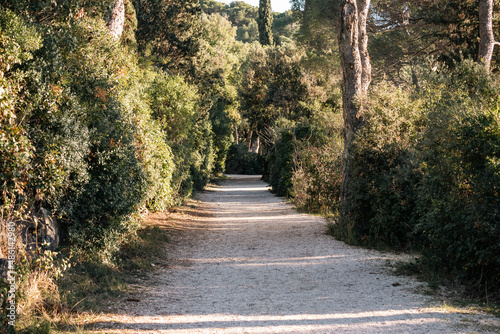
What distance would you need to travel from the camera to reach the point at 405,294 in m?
6.02

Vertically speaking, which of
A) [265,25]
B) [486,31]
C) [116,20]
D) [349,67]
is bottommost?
[349,67]

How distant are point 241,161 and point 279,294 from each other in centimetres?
4398

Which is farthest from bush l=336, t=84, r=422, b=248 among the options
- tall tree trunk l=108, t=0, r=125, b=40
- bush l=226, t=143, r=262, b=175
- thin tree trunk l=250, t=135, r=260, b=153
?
thin tree trunk l=250, t=135, r=260, b=153

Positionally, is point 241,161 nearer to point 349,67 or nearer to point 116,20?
point 116,20

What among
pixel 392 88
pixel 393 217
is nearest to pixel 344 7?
pixel 392 88

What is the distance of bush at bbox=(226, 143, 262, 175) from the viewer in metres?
49.1

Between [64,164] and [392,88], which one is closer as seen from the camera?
[64,164]

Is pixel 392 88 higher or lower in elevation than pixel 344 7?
lower

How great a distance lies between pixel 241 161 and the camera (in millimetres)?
50125

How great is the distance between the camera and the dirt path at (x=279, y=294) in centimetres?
484

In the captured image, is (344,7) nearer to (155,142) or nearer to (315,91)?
(155,142)

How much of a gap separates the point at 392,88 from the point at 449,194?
5286 millimetres

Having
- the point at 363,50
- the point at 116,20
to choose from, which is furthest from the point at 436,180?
the point at 116,20

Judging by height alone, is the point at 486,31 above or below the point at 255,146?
above
